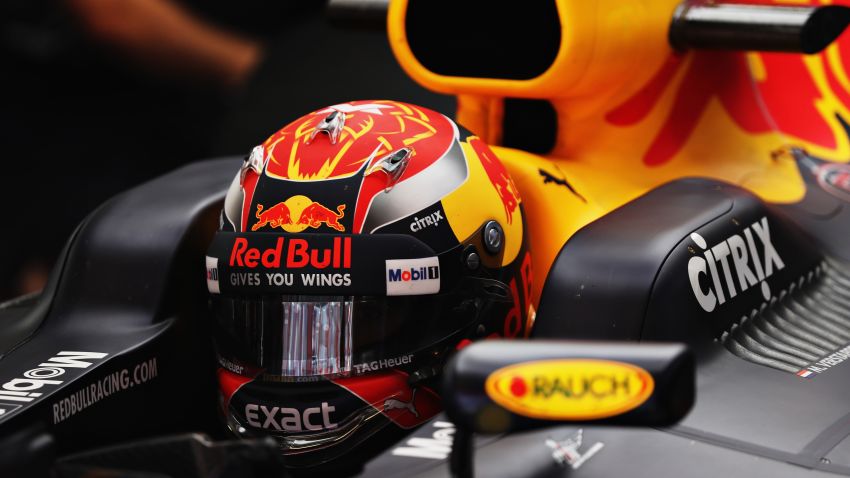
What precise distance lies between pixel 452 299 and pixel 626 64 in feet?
1.81

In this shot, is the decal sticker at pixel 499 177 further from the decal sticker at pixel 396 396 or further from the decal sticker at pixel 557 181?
the decal sticker at pixel 396 396

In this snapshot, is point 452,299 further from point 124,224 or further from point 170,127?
point 170,127

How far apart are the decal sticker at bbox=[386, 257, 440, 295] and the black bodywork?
0.51ft

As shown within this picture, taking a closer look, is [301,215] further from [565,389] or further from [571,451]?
[565,389]

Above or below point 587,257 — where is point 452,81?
above

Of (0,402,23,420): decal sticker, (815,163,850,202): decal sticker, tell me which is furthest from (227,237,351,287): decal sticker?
(815,163,850,202): decal sticker

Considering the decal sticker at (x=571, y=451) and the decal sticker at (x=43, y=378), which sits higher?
the decal sticker at (x=571, y=451)

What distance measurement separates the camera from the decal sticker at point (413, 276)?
1.55m

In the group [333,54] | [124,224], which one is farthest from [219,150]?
[124,224]

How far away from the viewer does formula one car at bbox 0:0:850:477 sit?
4.23 ft

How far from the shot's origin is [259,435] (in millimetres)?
1603

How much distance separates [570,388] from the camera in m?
1.08

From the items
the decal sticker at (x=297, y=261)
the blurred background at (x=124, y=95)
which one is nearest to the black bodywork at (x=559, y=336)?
the decal sticker at (x=297, y=261)

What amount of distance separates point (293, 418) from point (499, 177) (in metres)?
0.47
